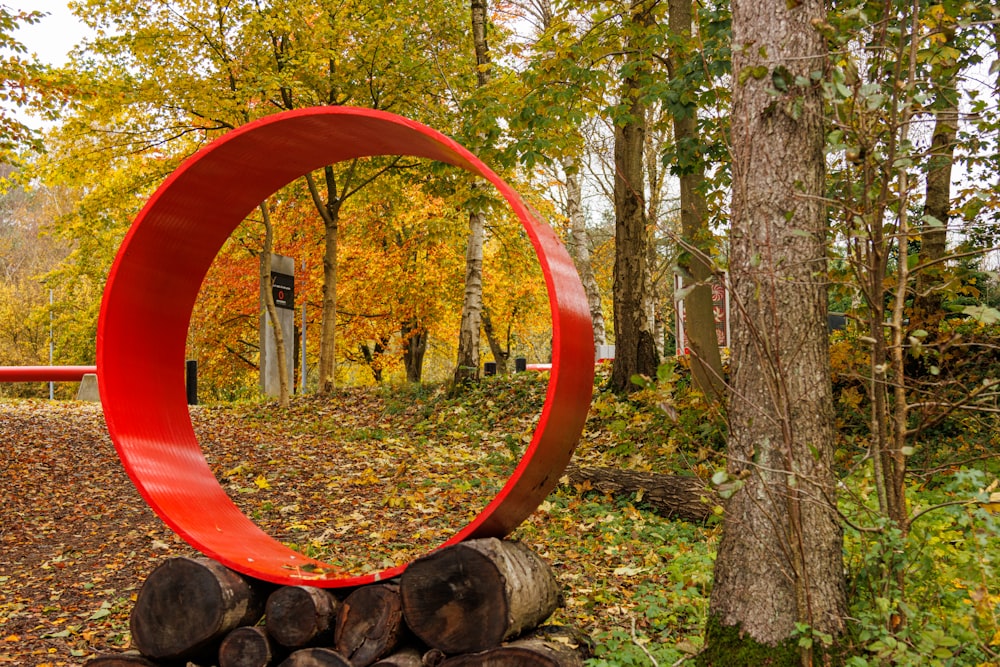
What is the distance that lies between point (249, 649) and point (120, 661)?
2.63 feet

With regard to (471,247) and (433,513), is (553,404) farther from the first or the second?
(471,247)

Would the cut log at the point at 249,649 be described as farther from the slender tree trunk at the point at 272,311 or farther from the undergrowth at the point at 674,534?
the slender tree trunk at the point at 272,311

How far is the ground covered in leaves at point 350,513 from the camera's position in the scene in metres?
5.04

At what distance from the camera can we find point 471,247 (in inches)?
491

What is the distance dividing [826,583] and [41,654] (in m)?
4.41

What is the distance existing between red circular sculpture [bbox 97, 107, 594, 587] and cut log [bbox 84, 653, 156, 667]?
64 centimetres

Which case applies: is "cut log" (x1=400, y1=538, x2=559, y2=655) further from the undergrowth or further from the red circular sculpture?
the undergrowth

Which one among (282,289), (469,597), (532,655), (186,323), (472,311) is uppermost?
(282,289)

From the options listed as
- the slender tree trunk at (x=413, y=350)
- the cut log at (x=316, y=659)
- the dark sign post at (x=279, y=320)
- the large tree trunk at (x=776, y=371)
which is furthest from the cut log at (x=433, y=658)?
the slender tree trunk at (x=413, y=350)

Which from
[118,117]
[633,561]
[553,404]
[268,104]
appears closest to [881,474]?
[553,404]

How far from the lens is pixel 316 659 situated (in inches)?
162

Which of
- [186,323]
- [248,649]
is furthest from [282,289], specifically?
[248,649]

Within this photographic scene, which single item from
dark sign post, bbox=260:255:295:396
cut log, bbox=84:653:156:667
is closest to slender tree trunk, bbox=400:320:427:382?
dark sign post, bbox=260:255:295:396

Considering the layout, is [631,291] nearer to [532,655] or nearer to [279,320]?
[279,320]
